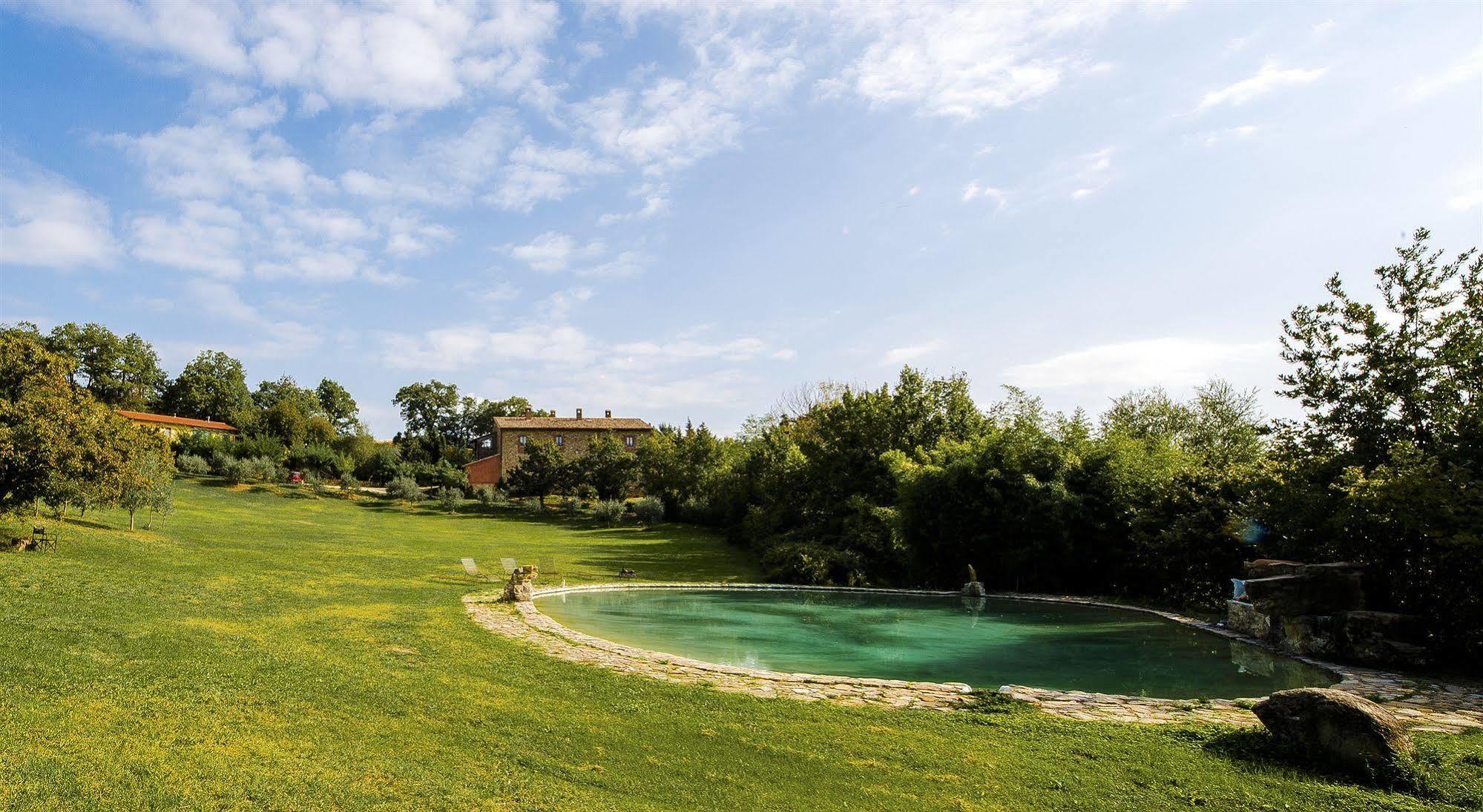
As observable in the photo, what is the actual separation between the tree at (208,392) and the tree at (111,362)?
6.60 feet

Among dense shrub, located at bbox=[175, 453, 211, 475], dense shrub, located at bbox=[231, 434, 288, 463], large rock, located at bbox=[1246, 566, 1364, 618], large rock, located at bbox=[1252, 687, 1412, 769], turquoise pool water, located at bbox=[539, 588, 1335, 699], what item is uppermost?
dense shrub, located at bbox=[231, 434, 288, 463]

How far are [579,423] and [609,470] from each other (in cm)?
2430

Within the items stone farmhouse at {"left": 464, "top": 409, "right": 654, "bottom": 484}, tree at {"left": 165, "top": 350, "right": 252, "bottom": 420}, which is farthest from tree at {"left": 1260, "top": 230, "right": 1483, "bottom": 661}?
tree at {"left": 165, "top": 350, "right": 252, "bottom": 420}

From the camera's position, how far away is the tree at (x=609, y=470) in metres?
51.5

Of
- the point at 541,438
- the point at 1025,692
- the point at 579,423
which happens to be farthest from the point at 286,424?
the point at 1025,692

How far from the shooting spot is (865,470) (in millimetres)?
28359

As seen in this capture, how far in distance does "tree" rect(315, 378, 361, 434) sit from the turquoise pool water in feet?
257

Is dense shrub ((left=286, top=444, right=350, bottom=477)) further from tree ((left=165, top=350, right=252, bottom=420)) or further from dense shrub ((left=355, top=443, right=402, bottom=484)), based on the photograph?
tree ((left=165, top=350, right=252, bottom=420))

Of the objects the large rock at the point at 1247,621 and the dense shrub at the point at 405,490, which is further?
the dense shrub at the point at 405,490

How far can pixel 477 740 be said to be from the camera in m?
6.46

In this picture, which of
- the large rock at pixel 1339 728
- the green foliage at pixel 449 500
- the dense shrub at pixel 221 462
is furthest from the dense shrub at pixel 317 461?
the large rock at pixel 1339 728

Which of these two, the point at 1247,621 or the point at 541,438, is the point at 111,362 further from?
the point at 1247,621

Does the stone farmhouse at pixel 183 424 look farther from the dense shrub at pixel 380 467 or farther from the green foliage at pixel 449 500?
the green foliage at pixel 449 500

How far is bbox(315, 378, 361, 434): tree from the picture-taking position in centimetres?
8556
